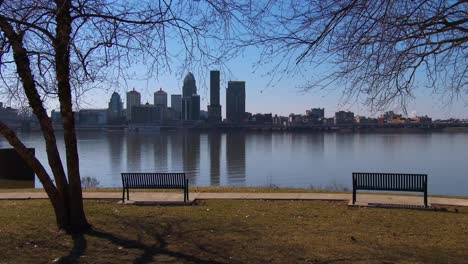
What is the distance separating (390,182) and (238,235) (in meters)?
5.75

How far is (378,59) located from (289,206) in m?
5.51

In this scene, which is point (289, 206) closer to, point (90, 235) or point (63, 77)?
point (90, 235)

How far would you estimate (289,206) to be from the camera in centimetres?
1209

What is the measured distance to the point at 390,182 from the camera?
42.5 feet

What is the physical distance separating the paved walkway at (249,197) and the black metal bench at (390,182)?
35 cm

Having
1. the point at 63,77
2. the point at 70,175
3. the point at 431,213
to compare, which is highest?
the point at 63,77

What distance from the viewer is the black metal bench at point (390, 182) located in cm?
1280

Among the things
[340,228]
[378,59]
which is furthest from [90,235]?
[378,59]

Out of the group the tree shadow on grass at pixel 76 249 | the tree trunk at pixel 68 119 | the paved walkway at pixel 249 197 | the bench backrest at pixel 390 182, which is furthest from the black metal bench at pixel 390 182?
the tree shadow on grass at pixel 76 249

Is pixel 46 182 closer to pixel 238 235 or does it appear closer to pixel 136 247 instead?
pixel 136 247

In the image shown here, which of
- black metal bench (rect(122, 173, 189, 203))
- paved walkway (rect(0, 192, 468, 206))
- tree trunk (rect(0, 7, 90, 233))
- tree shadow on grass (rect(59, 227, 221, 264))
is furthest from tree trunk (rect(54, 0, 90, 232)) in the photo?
black metal bench (rect(122, 173, 189, 203))

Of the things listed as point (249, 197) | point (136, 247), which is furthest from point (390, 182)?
point (136, 247)

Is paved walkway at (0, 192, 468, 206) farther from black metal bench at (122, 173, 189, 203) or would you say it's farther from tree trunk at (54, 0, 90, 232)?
tree trunk at (54, 0, 90, 232)

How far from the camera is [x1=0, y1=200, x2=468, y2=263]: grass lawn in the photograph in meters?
7.14
